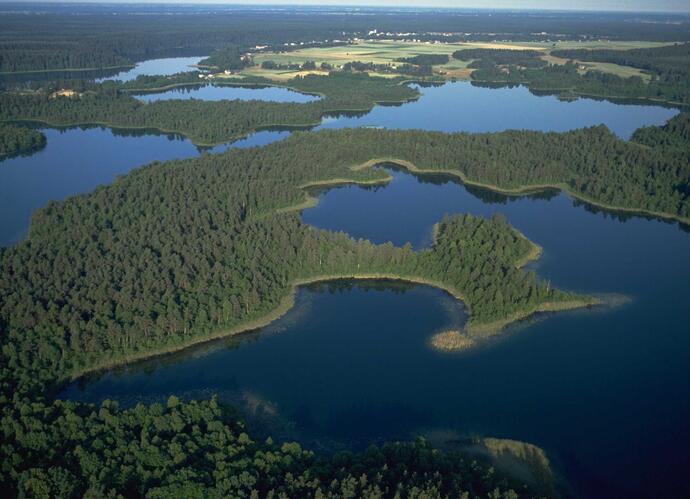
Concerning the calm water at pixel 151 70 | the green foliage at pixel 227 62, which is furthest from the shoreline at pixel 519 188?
the calm water at pixel 151 70

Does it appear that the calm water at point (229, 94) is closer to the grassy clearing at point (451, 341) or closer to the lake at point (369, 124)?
the lake at point (369, 124)

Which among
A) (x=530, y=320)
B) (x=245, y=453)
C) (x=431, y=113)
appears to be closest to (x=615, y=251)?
(x=530, y=320)

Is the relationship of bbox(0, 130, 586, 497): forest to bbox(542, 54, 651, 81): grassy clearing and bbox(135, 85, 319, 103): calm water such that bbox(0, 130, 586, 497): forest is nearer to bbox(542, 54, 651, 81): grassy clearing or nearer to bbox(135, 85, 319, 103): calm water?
bbox(135, 85, 319, 103): calm water

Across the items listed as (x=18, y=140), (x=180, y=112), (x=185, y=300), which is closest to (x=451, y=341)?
(x=185, y=300)

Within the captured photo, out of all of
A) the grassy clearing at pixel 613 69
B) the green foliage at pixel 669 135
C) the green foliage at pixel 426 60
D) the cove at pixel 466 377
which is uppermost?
the green foliage at pixel 426 60

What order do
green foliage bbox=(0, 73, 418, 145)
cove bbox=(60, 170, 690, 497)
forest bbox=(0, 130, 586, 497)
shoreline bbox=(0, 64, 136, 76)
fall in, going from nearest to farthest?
forest bbox=(0, 130, 586, 497), cove bbox=(60, 170, 690, 497), green foliage bbox=(0, 73, 418, 145), shoreline bbox=(0, 64, 136, 76)

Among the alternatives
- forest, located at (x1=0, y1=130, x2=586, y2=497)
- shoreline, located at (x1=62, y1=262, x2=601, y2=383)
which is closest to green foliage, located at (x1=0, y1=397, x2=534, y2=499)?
forest, located at (x1=0, y1=130, x2=586, y2=497)
